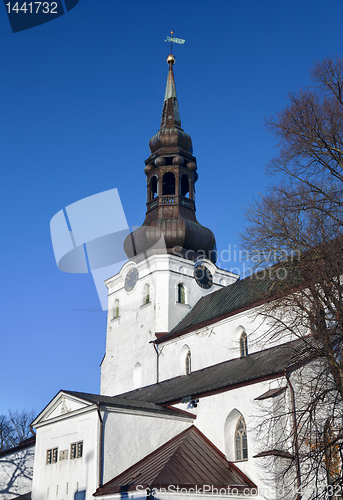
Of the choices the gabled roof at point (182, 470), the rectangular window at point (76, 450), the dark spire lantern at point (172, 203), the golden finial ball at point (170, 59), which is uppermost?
the golden finial ball at point (170, 59)

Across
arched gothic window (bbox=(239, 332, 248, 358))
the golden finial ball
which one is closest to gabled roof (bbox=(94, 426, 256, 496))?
arched gothic window (bbox=(239, 332, 248, 358))

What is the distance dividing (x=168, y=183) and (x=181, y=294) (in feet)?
26.2

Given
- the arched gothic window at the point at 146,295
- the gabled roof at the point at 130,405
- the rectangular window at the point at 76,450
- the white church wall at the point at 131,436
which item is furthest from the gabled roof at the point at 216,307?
the rectangular window at the point at 76,450

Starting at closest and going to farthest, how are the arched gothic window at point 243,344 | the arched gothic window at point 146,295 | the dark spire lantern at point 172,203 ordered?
the arched gothic window at point 243,344, the arched gothic window at point 146,295, the dark spire lantern at point 172,203

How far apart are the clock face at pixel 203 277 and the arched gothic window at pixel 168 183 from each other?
18.6 feet

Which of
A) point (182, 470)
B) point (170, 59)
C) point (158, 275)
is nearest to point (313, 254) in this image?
point (182, 470)

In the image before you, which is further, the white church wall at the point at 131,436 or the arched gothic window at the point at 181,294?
the arched gothic window at the point at 181,294

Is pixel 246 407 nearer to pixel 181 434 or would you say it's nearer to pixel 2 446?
pixel 181 434

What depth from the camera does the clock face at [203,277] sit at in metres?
32.2

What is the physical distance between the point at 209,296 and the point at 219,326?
194 inches

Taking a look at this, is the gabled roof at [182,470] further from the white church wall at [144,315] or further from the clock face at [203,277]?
the clock face at [203,277]

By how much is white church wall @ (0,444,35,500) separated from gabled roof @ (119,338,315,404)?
24.0ft

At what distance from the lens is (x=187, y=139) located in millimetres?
36188

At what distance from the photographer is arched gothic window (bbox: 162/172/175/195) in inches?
1369
